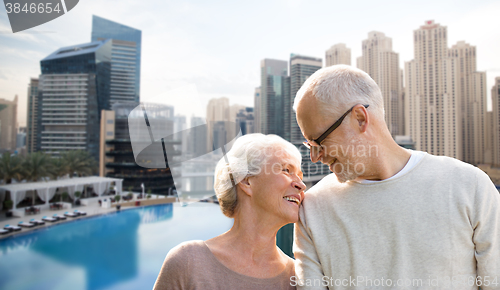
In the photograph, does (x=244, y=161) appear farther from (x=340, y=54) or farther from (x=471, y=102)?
(x=471, y=102)

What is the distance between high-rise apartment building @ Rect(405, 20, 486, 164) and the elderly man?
25.9 meters

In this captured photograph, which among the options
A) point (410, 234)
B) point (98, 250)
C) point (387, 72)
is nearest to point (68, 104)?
point (98, 250)

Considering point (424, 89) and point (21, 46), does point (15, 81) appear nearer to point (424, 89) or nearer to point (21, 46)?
point (21, 46)

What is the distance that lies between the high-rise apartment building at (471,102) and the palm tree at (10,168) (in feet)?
114

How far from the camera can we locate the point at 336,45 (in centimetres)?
2969

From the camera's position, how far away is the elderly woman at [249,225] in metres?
1.24

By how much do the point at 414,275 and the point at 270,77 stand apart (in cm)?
3818

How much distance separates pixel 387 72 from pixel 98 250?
28243mm

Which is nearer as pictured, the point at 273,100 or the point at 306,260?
the point at 306,260

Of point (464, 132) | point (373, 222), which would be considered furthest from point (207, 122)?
point (464, 132)

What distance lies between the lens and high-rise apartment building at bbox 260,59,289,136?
35391 millimetres

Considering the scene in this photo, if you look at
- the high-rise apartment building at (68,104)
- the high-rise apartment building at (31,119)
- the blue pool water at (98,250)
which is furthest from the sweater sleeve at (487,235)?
the high-rise apartment building at (31,119)

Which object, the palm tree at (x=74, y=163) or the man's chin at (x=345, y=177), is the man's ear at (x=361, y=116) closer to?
the man's chin at (x=345, y=177)

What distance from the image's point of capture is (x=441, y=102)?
2442cm
